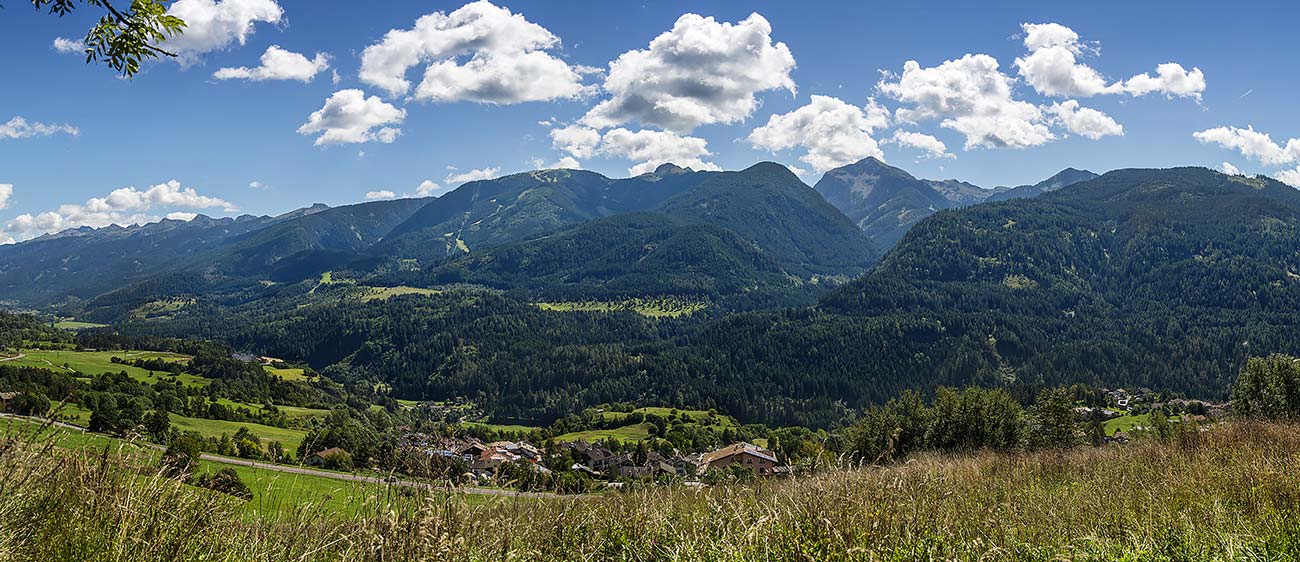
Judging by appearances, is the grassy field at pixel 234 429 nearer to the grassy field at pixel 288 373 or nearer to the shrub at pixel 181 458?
the shrub at pixel 181 458

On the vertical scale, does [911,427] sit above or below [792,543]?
below

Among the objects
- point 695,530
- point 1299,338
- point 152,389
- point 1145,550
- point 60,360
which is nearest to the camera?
point 1145,550

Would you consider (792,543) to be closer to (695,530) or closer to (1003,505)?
(695,530)

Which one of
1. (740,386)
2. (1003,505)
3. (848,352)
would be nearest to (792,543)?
(1003,505)

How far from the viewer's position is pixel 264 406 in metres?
98.2

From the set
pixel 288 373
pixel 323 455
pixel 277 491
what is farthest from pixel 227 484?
pixel 288 373

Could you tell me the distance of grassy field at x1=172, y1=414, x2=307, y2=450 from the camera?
6385 centimetres

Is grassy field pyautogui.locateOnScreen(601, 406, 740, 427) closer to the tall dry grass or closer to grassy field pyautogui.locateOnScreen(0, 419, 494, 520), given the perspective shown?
the tall dry grass

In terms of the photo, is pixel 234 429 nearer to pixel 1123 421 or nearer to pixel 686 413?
pixel 686 413

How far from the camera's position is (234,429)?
68812 millimetres

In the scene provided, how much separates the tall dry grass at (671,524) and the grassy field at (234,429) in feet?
214

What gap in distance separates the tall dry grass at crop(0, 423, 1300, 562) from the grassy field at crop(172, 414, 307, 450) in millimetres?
65233

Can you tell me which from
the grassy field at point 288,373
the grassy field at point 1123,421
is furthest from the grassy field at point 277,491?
the grassy field at point 288,373

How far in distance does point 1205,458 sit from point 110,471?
1265 centimetres
